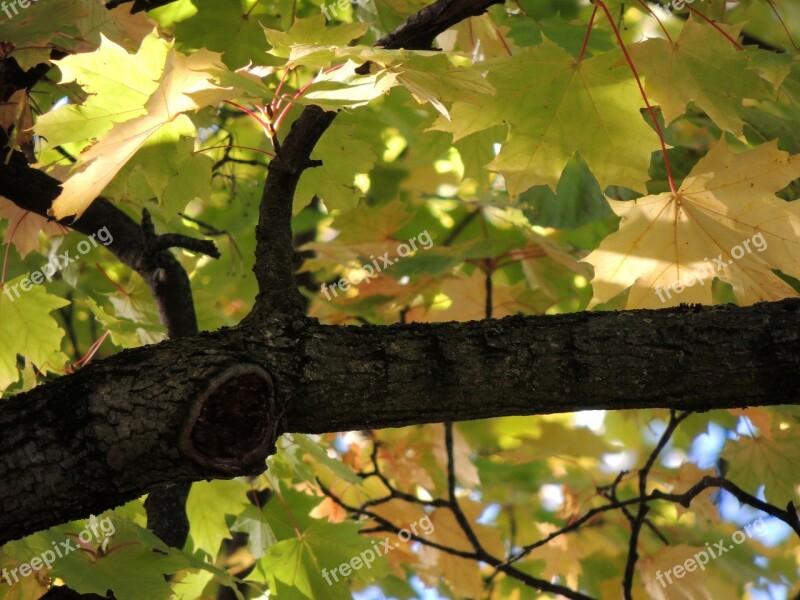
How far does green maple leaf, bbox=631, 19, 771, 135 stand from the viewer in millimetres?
1647

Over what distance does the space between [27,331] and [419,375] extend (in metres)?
1.23

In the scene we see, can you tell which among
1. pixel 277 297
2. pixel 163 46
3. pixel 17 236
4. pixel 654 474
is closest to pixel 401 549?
pixel 654 474

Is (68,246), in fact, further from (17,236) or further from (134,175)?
(134,175)

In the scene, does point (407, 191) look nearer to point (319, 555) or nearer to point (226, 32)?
point (226, 32)

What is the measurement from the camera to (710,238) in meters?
1.73

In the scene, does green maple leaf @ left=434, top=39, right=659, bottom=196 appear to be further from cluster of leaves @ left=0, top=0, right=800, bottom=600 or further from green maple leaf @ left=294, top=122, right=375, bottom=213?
green maple leaf @ left=294, top=122, right=375, bottom=213

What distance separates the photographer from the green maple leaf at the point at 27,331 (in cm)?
202

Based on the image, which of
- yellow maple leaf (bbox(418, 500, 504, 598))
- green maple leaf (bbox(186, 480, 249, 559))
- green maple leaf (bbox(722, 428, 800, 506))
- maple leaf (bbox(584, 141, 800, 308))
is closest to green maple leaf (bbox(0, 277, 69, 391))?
green maple leaf (bbox(186, 480, 249, 559))

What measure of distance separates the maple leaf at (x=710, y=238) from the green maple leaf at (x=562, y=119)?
96mm

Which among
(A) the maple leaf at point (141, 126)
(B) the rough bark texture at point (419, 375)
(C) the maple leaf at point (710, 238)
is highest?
(A) the maple leaf at point (141, 126)

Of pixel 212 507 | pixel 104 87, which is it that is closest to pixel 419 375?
pixel 104 87

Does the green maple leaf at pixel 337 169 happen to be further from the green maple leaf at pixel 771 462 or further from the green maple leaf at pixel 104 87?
the green maple leaf at pixel 771 462

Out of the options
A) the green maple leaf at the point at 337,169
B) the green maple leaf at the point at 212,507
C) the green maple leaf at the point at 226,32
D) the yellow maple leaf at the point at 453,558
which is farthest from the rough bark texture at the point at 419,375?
the yellow maple leaf at the point at 453,558

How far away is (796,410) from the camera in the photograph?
2203 millimetres
